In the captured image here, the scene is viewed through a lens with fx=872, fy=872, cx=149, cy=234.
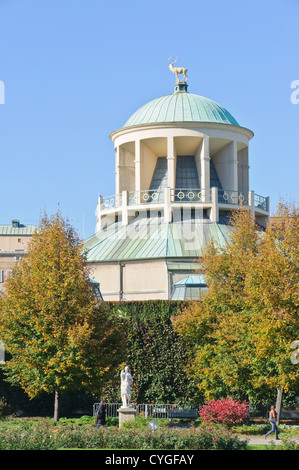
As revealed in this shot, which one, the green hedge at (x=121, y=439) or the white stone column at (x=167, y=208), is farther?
the white stone column at (x=167, y=208)

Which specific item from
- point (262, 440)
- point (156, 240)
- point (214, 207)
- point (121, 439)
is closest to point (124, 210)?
point (156, 240)

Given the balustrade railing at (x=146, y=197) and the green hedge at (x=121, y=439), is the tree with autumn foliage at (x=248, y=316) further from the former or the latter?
the balustrade railing at (x=146, y=197)

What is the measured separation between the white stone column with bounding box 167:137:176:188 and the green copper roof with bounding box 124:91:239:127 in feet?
5.53

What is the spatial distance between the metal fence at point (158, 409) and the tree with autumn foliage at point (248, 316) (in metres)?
1.21

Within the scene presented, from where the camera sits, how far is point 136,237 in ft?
210

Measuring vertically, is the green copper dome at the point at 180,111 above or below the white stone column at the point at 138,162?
above

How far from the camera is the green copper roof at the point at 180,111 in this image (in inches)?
2638

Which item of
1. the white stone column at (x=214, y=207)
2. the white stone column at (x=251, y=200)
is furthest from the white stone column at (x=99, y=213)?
the white stone column at (x=251, y=200)

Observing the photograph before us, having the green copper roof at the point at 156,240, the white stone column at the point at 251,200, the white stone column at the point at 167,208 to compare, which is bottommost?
the green copper roof at the point at 156,240

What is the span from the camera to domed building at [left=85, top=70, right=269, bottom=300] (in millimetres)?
60625

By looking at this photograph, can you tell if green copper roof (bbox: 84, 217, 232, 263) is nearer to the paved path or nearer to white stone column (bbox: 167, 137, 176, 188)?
white stone column (bbox: 167, 137, 176, 188)

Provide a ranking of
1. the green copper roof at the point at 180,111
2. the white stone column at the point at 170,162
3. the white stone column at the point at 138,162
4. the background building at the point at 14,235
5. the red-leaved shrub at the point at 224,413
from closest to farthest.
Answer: the red-leaved shrub at the point at 224,413 → the white stone column at the point at 170,162 → the green copper roof at the point at 180,111 → the white stone column at the point at 138,162 → the background building at the point at 14,235

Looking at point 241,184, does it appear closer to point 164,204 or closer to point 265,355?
point 164,204
